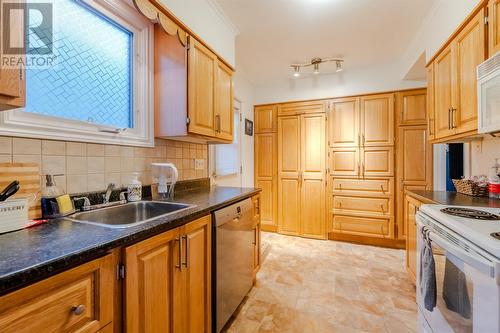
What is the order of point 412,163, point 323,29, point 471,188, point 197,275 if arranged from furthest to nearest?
point 412,163
point 323,29
point 471,188
point 197,275

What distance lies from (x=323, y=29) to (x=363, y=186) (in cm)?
207

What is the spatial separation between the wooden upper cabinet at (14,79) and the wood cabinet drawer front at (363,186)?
3.31 meters

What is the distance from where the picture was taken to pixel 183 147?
2143 millimetres

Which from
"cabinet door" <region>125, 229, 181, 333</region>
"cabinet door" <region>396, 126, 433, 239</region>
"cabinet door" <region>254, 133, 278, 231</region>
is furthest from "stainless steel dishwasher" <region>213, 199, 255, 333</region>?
"cabinet door" <region>396, 126, 433, 239</region>

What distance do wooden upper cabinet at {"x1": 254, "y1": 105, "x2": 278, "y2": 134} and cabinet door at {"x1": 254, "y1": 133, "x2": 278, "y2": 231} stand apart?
10cm

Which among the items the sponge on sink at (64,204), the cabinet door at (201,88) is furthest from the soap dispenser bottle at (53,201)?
the cabinet door at (201,88)

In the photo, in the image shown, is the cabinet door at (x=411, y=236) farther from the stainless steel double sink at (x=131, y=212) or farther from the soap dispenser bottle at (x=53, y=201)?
the soap dispenser bottle at (x=53, y=201)

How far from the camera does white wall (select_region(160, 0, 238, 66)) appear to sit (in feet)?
5.41

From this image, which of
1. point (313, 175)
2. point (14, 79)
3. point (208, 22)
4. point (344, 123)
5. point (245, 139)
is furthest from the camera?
point (245, 139)

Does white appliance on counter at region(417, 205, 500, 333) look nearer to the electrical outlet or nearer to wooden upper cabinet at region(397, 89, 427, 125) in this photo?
the electrical outlet

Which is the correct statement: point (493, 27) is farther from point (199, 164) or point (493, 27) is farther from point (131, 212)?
point (131, 212)

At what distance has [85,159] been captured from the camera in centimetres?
131

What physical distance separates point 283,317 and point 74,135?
1854 millimetres

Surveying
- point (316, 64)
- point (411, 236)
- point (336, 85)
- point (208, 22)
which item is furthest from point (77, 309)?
point (336, 85)
